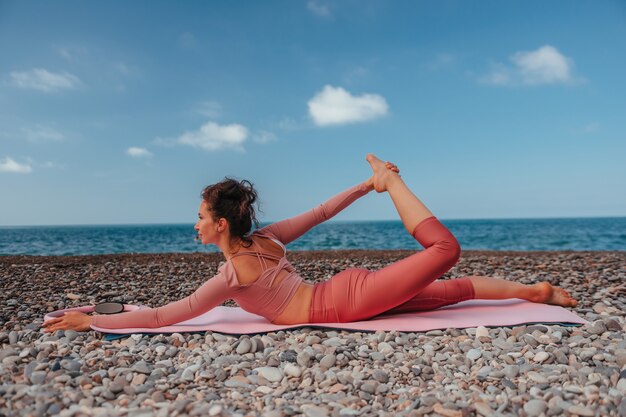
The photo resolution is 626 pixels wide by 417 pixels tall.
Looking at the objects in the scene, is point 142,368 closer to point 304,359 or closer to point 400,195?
point 304,359

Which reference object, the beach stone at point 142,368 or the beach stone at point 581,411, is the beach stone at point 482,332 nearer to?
the beach stone at point 581,411

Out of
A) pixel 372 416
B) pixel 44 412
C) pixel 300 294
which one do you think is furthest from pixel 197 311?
pixel 372 416

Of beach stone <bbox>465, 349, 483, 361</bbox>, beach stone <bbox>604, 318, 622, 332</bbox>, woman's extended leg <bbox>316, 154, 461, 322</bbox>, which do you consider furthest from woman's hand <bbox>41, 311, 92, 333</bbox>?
beach stone <bbox>604, 318, 622, 332</bbox>

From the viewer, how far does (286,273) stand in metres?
4.24

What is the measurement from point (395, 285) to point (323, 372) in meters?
1.04

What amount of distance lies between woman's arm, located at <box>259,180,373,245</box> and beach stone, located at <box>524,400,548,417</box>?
228 cm

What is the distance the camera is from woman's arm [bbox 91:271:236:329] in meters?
3.95

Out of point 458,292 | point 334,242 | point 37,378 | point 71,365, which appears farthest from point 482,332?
point 334,242

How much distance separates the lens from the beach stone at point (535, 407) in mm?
2695

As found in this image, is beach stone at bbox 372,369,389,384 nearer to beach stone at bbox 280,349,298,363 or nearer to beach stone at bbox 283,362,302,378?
beach stone at bbox 283,362,302,378

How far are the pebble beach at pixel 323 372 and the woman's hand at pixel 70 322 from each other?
0.11 metres

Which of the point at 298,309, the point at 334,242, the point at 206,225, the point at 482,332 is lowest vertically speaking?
the point at 334,242

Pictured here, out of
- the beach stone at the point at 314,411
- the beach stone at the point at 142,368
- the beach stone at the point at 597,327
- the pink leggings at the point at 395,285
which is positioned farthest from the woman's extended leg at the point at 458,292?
the beach stone at the point at 142,368

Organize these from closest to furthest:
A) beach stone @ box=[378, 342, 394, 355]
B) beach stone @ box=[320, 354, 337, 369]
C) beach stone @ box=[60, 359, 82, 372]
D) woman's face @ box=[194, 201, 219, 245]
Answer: beach stone @ box=[60, 359, 82, 372] → beach stone @ box=[320, 354, 337, 369] → beach stone @ box=[378, 342, 394, 355] → woman's face @ box=[194, 201, 219, 245]
